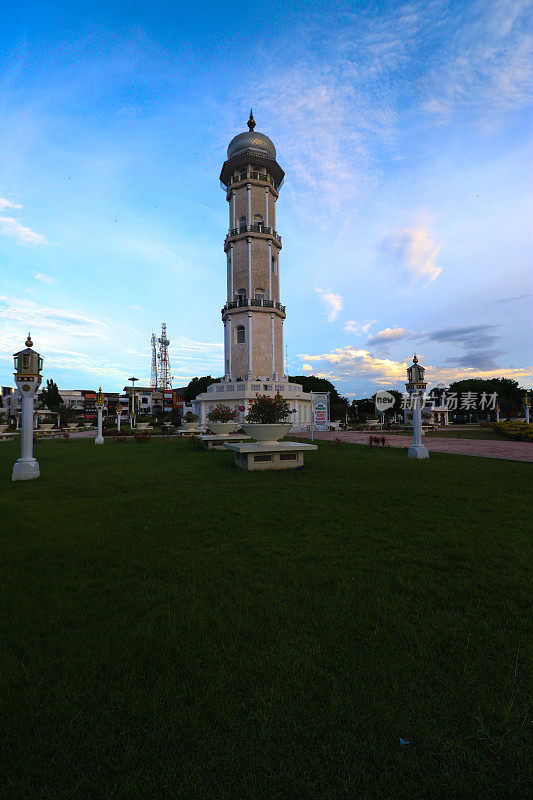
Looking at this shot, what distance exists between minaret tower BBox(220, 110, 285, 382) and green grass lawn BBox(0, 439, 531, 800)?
34925 millimetres

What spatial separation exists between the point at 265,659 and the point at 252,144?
50096 mm

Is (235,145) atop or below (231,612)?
atop

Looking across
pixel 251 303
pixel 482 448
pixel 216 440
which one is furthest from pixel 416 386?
pixel 251 303

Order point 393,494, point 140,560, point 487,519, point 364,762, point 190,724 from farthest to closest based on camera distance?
point 393,494 < point 487,519 < point 140,560 < point 190,724 < point 364,762

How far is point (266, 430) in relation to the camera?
1013 cm

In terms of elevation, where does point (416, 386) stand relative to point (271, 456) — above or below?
above

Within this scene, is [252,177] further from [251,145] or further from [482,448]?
[482,448]

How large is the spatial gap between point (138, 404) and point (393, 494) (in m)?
90.8

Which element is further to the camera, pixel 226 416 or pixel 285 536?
pixel 226 416

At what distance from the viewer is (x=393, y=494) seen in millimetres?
6609

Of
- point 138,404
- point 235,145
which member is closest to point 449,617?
point 235,145

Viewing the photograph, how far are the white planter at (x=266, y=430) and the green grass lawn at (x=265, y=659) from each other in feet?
16.8

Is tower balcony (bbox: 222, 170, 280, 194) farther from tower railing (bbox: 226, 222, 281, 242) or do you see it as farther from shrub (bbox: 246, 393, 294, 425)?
shrub (bbox: 246, 393, 294, 425)

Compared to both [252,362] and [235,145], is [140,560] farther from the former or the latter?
[235,145]
